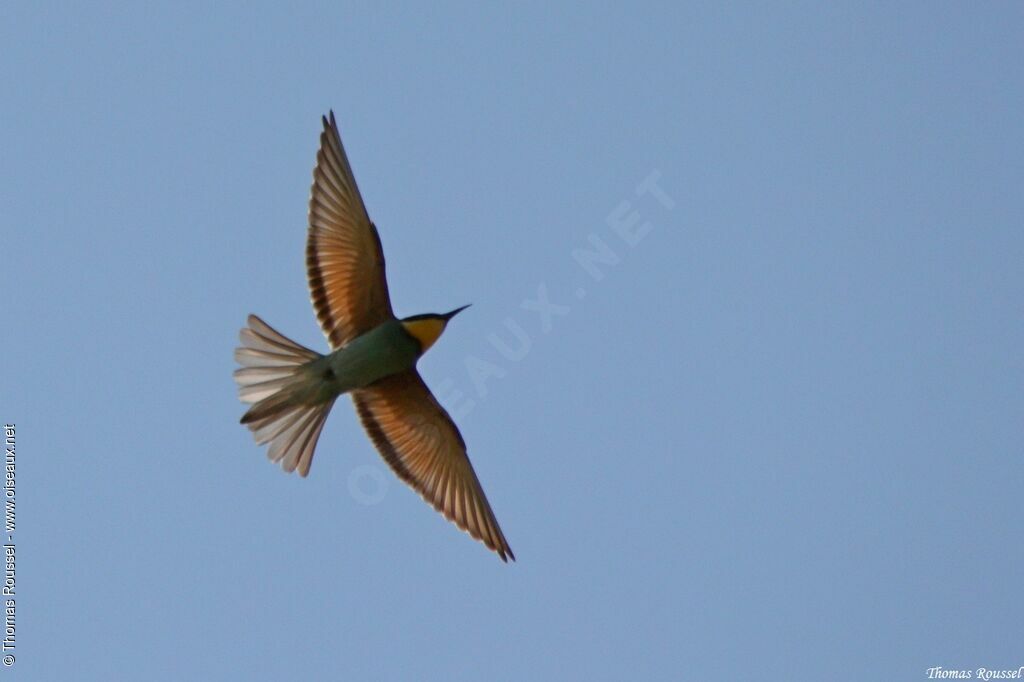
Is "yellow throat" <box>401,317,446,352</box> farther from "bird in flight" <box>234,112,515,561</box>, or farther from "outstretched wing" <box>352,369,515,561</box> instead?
"outstretched wing" <box>352,369,515,561</box>

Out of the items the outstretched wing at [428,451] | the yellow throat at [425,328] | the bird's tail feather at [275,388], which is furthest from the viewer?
the outstretched wing at [428,451]

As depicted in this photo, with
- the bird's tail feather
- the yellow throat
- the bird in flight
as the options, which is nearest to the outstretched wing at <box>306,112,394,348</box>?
the bird in flight

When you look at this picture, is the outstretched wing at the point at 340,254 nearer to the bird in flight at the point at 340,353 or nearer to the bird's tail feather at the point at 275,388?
the bird in flight at the point at 340,353

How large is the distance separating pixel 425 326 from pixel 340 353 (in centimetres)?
44

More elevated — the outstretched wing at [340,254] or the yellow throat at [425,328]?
the outstretched wing at [340,254]

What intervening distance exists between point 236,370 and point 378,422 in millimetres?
898

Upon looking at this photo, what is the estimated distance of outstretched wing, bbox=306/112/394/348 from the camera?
865cm

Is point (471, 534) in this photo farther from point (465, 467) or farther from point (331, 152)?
point (331, 152)

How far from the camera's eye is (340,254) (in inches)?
344

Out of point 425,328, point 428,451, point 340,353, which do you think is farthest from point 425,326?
point 428,451

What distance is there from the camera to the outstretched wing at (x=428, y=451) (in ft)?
29.7

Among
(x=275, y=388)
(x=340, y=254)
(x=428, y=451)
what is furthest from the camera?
(x=428, y=451)

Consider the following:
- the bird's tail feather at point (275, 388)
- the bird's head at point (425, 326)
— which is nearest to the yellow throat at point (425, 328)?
the bird's head at point (425, 326)

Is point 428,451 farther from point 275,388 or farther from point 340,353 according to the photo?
point 275,388
